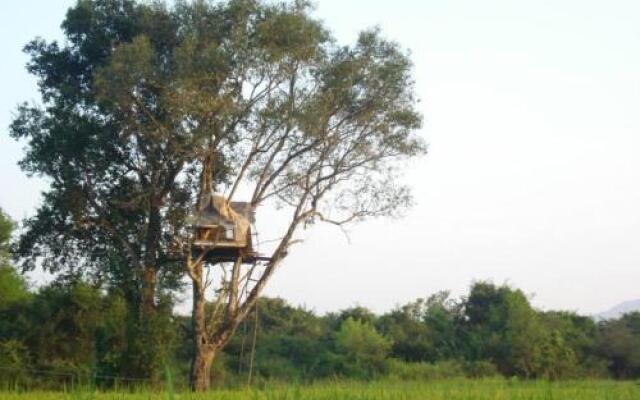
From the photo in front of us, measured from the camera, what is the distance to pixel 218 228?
22.8 meters

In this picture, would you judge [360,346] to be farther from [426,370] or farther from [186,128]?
[186,128]

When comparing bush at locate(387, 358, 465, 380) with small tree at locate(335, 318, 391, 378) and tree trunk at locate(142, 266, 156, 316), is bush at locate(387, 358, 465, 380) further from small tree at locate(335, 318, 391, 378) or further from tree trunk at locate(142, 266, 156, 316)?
tree trunk at locate(142, 266, 156, 316)

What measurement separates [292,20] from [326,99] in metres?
2.32

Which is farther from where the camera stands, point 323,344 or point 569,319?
point 569,319

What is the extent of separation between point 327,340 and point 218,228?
50.1 ft

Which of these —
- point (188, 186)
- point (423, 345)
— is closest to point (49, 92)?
point (188, 186)

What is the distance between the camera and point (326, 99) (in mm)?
23766

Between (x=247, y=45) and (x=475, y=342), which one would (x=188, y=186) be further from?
(x=475, y=342)

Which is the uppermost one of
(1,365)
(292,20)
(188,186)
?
(292,20)

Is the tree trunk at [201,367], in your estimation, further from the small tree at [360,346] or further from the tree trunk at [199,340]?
the small tree at [360,346]

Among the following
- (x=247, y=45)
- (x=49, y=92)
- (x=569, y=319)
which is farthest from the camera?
(x=569, y=319)

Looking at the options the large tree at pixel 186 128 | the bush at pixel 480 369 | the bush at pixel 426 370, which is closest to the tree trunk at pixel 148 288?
the large tree at pixel 186 128

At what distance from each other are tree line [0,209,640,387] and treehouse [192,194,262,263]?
2.75 metres

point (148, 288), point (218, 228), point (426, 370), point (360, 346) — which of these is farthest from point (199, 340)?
point (360, 346)
